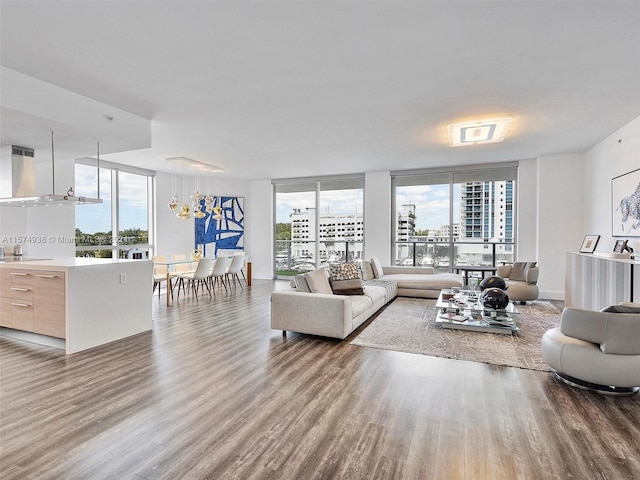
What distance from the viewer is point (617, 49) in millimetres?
2707

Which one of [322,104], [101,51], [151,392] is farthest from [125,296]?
[322,104]

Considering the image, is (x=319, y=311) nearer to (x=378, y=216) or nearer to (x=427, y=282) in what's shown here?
(x=427, y=282)

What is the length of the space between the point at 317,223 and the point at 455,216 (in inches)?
138

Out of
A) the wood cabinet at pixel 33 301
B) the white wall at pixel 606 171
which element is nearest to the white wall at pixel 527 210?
the white wall at pixel 606 171

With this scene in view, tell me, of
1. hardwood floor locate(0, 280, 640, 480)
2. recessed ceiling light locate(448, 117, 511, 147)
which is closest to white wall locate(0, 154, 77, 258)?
hardwood floor locate(0, 280, 640, 480)

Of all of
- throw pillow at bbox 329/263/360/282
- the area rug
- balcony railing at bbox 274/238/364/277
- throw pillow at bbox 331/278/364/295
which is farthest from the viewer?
balcony railing at bbox 274/238/364/277

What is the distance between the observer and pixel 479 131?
4711 millimetres

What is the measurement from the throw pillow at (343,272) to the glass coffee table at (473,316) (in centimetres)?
127

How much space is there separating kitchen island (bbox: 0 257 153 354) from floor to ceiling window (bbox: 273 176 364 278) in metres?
5.38

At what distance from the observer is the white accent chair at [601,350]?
256cm

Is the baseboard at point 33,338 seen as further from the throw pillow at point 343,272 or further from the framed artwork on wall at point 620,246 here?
the framed artwork on wall at point 620,246

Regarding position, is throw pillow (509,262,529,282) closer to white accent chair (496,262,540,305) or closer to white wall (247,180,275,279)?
white accent chair (496,262,540,305)

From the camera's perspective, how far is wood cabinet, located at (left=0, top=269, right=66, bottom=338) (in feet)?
12.0

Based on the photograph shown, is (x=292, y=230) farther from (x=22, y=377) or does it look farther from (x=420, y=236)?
(x=22, y=377)
